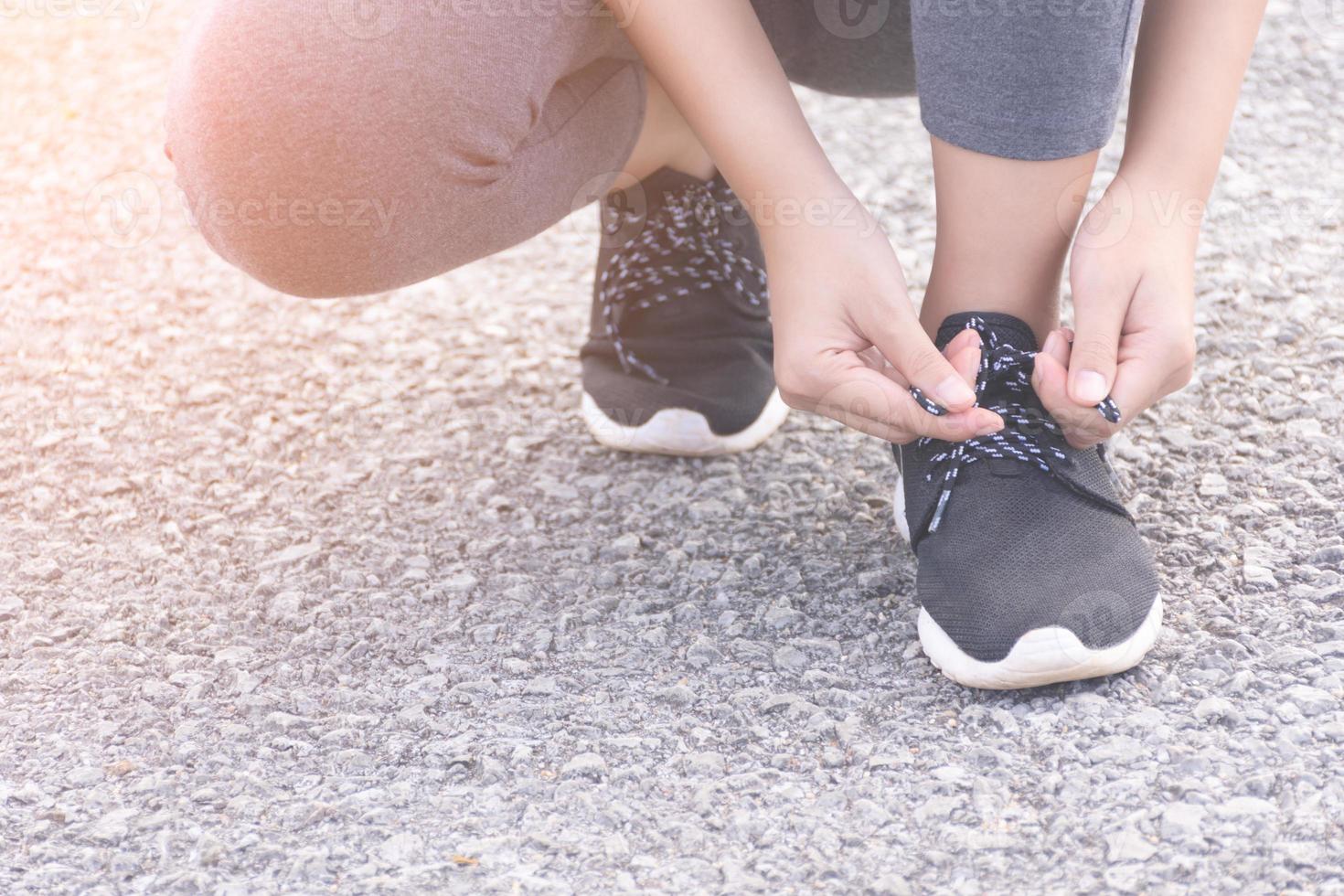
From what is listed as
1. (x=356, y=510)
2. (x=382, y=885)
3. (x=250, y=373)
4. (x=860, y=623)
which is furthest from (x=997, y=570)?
(x=250, y=373)

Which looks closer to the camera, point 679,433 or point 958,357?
point 958,357

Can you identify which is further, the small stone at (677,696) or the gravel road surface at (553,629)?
the small stone at (677,696)

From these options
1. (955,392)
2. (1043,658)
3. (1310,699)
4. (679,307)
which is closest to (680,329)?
(679,307)

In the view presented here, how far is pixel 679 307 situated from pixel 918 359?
43 centimetres

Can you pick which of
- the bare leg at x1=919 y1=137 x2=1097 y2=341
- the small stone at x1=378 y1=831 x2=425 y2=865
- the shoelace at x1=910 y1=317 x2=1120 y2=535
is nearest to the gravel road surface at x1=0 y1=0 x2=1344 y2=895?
the small stone at x1=378 y1=831 x2=425 y2=865

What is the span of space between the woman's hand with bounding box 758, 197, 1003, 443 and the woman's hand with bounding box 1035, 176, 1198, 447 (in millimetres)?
62

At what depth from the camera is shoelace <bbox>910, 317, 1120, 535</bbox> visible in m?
0.98

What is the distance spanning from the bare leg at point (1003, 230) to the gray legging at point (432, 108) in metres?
0.02

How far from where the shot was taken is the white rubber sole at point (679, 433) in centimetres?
131

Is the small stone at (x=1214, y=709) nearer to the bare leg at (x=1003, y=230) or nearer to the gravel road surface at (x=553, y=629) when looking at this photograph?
the gravel road surface at (x=553, y=629)

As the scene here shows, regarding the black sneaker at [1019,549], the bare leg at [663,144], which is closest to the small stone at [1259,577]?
the black sneaker at [1019,549]

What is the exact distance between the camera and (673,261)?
1.34 meters

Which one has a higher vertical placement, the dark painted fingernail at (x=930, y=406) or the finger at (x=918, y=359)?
the finger at (x=918, y=359)

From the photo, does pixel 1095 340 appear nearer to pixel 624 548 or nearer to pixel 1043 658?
pixel 1043 658
